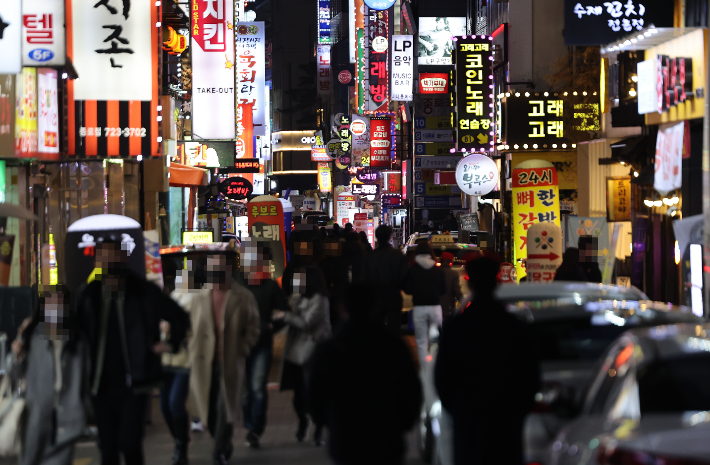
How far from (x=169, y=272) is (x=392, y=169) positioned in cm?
4456

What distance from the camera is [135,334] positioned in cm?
630

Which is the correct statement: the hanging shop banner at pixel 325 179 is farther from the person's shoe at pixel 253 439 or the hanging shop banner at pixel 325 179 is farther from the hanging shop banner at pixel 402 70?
the person's shoe at pixel 253 439

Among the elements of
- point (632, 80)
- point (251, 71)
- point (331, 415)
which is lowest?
point (331, 415)

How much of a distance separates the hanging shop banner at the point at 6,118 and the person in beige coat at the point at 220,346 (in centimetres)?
730

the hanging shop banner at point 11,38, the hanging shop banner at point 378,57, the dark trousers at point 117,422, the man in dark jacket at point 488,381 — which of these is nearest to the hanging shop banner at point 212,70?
the hanging shop banner at point 11,38

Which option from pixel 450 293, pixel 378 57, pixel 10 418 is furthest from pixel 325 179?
pixel 10 418

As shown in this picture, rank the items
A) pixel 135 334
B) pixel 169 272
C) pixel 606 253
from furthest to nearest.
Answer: pixel 606 253, pixel 169 272, pixel 135 334

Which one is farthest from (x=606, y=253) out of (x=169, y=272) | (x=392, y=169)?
(x=392, y=169)

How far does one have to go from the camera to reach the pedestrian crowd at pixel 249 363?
4555mm

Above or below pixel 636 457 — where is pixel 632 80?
above

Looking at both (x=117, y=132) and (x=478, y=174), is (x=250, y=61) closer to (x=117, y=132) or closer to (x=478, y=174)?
(x=478, y=174)

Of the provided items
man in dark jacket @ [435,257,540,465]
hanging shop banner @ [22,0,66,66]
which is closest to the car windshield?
man in dark jacket @ [435,257,540,465]

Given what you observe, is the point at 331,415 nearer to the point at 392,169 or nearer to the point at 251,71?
the point at 251,71

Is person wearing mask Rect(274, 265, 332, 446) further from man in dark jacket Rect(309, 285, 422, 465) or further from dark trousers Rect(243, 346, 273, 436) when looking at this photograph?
man in dark jacket Rect(309, 285, 422, 465)
